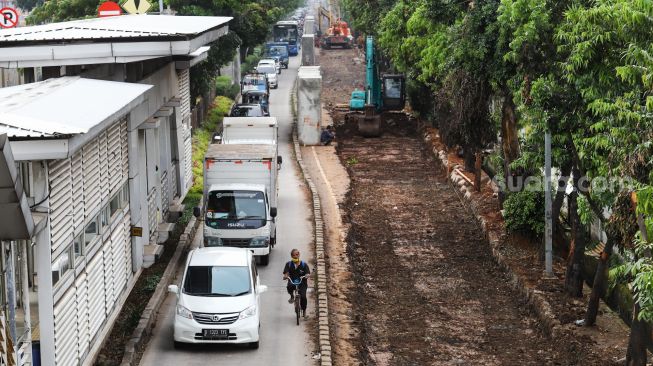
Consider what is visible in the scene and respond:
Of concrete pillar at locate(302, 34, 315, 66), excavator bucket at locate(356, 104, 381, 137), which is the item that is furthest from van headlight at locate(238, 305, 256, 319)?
concrete pillar at locate(302, 34, 315, 66)

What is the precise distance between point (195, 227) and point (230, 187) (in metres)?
4.03

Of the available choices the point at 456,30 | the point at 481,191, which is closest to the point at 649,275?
the point at 456,30

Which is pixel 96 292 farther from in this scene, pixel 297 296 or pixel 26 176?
pixel 26 176

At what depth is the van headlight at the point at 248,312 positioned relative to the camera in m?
21.4

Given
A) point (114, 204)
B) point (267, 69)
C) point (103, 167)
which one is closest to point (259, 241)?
point (114, 204)

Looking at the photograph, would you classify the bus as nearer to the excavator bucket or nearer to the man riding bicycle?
the excavator bucket

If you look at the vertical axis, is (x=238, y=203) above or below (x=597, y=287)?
above

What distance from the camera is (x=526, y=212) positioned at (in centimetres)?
2936

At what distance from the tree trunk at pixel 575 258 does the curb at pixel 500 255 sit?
0.74m

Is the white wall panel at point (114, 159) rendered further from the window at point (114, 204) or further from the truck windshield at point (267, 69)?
the truck windshield at point (267, 69)

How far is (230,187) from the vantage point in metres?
29.0

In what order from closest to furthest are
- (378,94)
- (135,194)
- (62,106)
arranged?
(62,106) → (135,194) → (378,94)

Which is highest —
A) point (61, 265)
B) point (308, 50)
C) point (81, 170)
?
point (81, 170)

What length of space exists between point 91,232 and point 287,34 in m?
89.5
